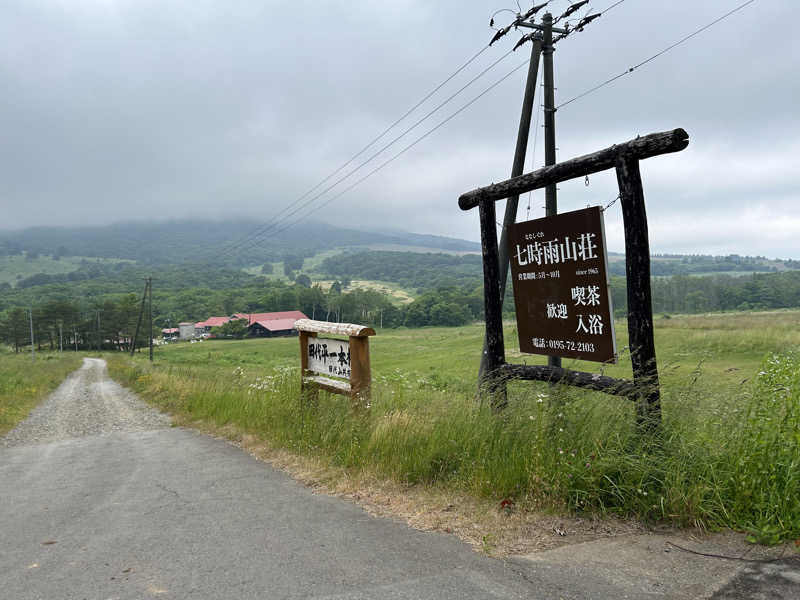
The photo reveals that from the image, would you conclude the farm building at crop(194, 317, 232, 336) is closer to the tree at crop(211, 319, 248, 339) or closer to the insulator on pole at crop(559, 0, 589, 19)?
the tree at crop(211, 319, 248, 339)

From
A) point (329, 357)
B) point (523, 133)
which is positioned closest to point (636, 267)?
point (329, 357)

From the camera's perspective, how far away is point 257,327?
371 ft

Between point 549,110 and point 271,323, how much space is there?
107 m

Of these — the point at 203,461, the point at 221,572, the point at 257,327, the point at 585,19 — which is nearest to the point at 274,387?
the point at 203,461

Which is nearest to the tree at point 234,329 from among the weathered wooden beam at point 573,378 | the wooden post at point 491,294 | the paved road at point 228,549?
the paved road at point 228,549

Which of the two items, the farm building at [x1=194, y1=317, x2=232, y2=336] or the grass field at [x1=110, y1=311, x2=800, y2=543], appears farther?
the farm building at [x1=194, y1=317, x2=232, y2=336]

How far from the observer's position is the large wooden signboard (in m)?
4.63

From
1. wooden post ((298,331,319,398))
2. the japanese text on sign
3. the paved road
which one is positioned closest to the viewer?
the paved road

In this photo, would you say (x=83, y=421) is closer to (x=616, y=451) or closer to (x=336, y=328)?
(x=336, y=328)

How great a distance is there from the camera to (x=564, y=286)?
500 cm

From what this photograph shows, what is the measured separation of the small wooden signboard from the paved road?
1396 mm

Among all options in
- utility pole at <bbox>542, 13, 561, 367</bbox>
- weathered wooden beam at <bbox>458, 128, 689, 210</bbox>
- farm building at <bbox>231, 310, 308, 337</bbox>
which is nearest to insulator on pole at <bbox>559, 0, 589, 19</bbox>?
utility pole at <bbox>542, 13, 561, 367</bbox>

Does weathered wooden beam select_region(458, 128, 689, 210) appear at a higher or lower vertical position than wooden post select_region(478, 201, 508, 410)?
higher

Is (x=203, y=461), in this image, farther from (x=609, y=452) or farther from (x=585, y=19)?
(x=585, y=19)
